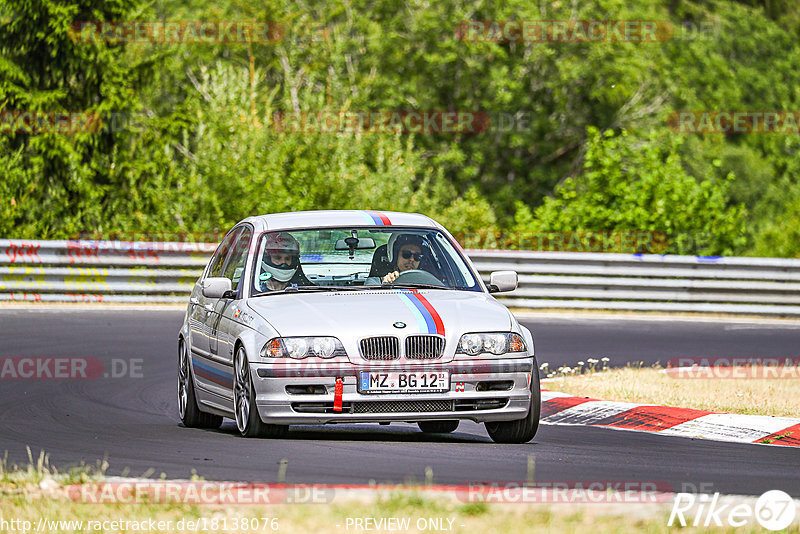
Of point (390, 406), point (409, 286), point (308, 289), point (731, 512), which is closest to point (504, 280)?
point (409, 286)

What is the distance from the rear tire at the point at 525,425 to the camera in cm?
908

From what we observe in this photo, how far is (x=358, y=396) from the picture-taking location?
8.59 metres

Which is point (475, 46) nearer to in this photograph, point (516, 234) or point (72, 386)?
point (516, 234)

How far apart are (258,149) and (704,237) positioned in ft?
26.8

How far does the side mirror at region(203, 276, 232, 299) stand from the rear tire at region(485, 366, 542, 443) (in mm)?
2008

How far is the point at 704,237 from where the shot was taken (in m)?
25.6

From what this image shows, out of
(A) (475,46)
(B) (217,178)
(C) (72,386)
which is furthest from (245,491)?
(A) (475,46)

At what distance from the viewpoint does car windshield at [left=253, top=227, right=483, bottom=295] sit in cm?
973

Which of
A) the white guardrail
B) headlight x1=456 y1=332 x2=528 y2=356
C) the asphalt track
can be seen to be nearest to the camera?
the asphalt track

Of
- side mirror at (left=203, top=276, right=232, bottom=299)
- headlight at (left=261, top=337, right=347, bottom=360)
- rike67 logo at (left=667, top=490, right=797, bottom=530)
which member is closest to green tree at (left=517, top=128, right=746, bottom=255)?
side mirror at (left=203, top=276, right=232, bottom=299)

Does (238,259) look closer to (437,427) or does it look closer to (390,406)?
(437,427)

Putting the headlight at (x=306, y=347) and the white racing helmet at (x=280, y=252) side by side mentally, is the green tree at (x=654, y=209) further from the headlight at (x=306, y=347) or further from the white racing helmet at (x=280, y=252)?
the headlight at (x=306, y=347)

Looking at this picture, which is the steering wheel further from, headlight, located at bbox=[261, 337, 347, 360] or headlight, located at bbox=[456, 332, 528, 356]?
headlight, located at bbox=[261, 337, 347, 360]

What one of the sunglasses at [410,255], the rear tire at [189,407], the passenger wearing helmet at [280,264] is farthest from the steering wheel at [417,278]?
the rear tire at [189,407]
